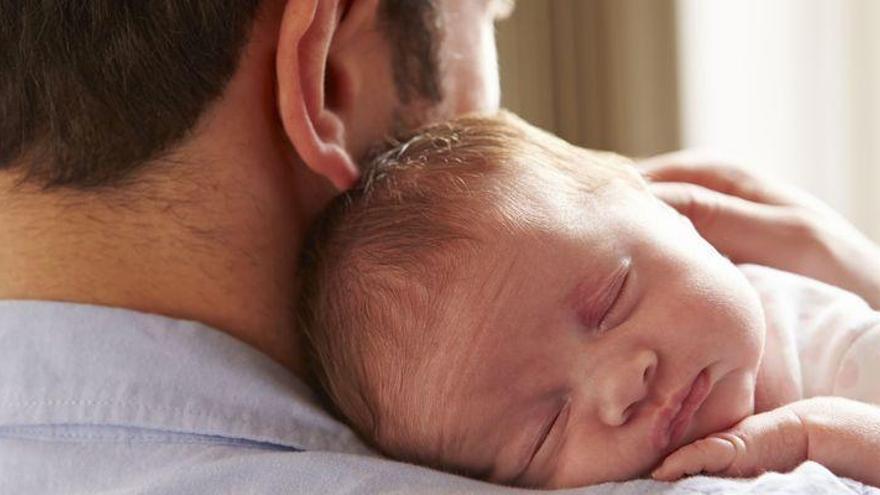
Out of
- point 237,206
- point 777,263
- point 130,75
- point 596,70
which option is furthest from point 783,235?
point 596,70

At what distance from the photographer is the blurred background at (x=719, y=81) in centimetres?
263

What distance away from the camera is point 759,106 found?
279 centimetres

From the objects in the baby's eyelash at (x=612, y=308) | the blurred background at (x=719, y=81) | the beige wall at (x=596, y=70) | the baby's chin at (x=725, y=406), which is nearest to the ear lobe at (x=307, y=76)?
the baby's eyelash at (x=612, y=308)

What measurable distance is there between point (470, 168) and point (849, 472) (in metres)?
0.42

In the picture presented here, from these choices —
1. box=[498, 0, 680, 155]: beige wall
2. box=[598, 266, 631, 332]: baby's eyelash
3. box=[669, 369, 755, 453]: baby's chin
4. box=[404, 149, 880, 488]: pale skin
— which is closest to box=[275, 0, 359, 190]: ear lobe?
box=[404, 149, 880, 488]: pale skin

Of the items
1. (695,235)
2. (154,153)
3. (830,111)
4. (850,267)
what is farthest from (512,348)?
(830,111)

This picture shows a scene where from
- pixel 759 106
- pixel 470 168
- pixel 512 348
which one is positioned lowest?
pixel 759 106

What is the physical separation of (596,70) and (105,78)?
236 cm

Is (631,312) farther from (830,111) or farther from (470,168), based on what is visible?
(830,111)

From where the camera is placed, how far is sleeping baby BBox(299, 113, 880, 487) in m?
1.03

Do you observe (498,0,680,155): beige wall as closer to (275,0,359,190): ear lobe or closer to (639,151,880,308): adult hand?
(639,151,880,308): adult hand

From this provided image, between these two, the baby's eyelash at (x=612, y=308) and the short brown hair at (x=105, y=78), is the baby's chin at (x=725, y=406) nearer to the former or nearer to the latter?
the baby's eyelash at (x=612, y=308)

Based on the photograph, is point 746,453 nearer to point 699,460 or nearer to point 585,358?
point 699,460

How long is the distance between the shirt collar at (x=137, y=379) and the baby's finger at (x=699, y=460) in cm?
26
